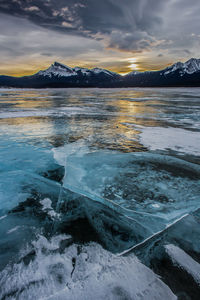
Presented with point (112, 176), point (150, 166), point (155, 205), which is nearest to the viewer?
point (155, 205)

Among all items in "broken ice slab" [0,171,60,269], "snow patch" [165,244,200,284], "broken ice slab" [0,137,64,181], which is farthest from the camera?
"broken ice slab" [0,137,64,181]

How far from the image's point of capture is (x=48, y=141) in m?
5.87

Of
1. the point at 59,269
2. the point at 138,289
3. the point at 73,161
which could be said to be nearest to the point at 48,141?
the point at 73,161

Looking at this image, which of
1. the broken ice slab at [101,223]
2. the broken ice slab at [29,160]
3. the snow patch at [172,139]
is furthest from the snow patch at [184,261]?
the snow patch at [172,139]

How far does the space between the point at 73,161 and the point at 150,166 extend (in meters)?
1.88

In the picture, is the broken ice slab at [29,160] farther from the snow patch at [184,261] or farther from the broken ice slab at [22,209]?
the snow patch at [184,261]

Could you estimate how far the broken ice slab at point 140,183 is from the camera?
102 inches

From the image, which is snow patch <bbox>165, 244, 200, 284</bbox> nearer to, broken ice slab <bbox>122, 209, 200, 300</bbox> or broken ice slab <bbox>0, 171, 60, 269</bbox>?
broken ice slab <bbox>122, 209, 200, 300</bbox>

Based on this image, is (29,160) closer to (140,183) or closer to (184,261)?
(140,183)

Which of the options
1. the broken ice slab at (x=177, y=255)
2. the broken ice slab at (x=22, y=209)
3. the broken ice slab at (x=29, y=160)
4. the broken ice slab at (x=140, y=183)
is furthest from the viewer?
the broken ice slab at (x=29, y=160)

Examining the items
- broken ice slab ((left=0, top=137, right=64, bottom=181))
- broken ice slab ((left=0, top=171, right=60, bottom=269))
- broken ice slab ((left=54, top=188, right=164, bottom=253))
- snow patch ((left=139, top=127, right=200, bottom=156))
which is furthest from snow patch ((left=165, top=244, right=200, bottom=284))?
snow patch ((left=139, top=127, right=200, bottom=156))

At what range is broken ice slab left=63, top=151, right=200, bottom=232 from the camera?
8.47ft

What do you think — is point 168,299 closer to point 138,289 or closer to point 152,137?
point 138,289

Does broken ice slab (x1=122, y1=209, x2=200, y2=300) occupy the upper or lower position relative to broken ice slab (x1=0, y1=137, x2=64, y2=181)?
upper
